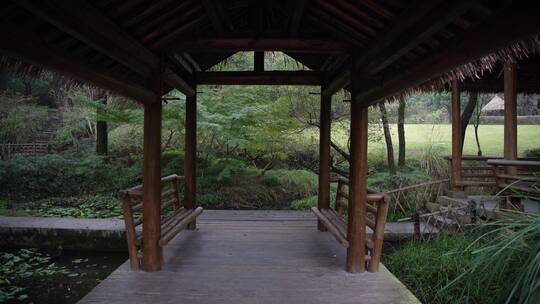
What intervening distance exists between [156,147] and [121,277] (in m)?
1.30

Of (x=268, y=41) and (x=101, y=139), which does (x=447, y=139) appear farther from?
(x=268, y=41)

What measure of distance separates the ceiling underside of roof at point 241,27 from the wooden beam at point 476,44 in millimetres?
33

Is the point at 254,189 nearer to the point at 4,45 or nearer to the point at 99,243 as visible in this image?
the point at 99,243

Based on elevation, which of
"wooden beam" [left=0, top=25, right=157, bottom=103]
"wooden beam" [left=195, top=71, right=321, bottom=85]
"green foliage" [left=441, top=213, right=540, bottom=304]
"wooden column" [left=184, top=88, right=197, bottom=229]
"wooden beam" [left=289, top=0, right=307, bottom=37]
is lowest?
"green foliage" [left=441, top=213, right=540, bottom=304]

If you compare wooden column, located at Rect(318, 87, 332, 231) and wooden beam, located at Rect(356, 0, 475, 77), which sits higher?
wooden beam, located at Rect(356, 0, 475, 77)

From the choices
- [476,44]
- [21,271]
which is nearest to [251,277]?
[476,44]

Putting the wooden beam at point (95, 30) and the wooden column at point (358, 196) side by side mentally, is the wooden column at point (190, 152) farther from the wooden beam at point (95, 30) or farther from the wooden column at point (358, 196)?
the wooden column at point (358, 196)

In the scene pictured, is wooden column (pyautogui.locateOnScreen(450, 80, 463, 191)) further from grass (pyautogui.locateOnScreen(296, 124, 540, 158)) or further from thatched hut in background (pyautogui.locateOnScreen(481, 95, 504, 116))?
thatched hut in background (pyautogui.locateOnScreen(481, 95, 504, 116))

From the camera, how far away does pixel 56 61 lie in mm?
2387

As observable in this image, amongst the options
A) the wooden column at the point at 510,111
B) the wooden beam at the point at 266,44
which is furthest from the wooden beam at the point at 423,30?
the wooden column at the point at 510,111

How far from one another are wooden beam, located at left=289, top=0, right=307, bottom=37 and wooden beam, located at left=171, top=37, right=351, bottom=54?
10cm

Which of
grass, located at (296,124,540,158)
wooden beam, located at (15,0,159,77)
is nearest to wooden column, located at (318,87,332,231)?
wooden beam, located at (15,0,159,77)

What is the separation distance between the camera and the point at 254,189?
927 centimetres

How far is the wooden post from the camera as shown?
377 cm
